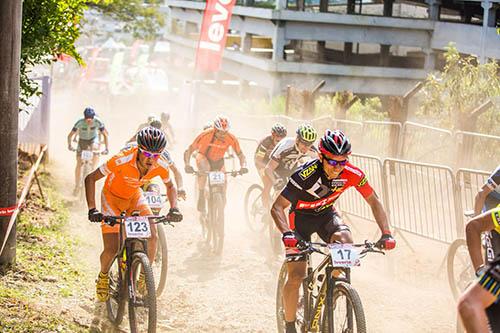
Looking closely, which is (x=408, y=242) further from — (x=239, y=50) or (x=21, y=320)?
(x=239, y=50)

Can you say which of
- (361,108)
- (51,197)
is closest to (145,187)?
(51,197)

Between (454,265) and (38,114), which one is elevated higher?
(38,114)

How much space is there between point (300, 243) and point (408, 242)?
211 inches

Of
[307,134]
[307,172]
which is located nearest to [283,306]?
[307,172]

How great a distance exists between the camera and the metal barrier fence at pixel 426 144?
551 inches

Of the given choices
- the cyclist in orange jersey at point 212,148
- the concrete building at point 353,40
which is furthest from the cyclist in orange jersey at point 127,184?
the concrete building at point 353,40

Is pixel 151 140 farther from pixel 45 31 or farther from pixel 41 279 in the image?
pixel 45 31

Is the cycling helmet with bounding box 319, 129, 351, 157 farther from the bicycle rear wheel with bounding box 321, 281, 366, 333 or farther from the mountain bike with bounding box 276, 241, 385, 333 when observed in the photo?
the bicycle rear wheel with bounding box 321, 281, 366, 333

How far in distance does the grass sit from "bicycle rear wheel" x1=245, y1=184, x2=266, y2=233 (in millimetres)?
3086

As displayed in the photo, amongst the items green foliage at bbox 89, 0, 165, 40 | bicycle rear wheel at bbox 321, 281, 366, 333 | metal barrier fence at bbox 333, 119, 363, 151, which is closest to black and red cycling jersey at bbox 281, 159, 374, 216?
bicycle rear wheel at bbox 321, 281, 366, 333

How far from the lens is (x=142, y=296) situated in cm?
746

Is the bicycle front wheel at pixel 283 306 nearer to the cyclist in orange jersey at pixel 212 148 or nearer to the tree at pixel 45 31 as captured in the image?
the cyclist in orange jersey at pixel 212 148

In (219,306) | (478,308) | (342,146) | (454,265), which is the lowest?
(219,306)

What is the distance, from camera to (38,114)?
19.4 m
